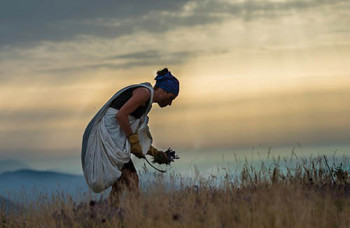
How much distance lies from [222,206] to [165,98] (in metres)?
1.67

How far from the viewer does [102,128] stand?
9141mm

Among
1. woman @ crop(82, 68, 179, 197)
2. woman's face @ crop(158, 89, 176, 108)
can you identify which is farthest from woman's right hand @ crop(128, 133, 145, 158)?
woman's face @ crop(158, 89, 176, 108)

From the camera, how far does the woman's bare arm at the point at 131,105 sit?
29.1 ft

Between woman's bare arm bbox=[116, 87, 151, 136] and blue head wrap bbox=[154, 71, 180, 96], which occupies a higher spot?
blue head wrap bbox=[154, 71, 180, 96]

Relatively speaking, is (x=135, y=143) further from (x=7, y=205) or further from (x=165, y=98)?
(x=7, y=205)

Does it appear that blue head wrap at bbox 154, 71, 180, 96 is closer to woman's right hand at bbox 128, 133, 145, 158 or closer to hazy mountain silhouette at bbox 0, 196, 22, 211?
woman's right hand at bbox 128, 133, 145, 158

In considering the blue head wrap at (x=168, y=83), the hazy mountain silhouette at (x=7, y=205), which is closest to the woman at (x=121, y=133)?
the blue head wrap at (x=168, y=83)

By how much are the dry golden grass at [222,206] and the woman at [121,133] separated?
32 cm

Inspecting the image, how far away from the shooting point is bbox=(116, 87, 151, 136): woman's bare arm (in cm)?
888

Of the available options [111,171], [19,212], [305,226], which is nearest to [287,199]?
[305,226]

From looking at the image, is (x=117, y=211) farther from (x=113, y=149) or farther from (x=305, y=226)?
(x=305, y=226)

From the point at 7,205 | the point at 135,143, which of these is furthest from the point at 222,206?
the point at 7,205

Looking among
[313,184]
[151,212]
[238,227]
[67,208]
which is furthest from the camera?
[313,184]

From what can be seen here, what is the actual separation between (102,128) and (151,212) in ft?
4.96
